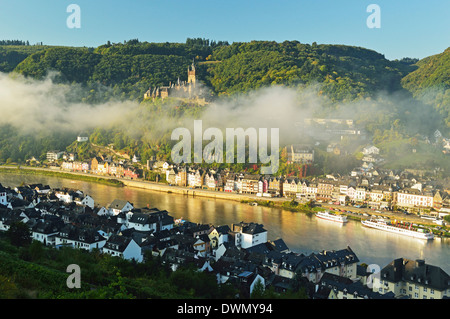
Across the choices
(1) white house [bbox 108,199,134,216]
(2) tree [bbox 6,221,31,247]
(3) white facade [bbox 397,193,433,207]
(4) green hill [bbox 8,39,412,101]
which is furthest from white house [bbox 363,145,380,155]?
(2) tree [bbox 6,221,31,247]

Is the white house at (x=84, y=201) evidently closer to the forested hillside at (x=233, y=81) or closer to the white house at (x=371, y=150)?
the forested hillside at (x=233, y=81)

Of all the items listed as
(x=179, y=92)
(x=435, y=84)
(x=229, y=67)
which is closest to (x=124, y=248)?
(x=179, y=92)

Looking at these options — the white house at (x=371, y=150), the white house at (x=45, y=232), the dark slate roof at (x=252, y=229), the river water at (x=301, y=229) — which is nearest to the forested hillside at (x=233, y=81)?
the white house at (x=371, y=150)

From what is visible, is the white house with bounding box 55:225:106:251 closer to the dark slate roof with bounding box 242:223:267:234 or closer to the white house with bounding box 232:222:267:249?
the white house with bounding box 232:222:267:249

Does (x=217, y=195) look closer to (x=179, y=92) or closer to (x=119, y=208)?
(x=119, y=208)

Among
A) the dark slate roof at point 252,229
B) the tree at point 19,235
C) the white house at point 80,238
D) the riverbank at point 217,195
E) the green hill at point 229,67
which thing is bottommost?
the riverbank at point 217,195
